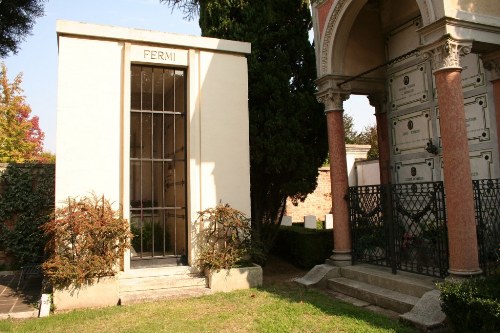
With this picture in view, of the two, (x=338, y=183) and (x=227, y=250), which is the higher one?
(x=338, y=183)

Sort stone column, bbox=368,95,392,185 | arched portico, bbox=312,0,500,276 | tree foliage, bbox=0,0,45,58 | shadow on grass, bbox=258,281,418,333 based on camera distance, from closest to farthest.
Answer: shadow on grass, bbox=258,281,418,333, arched portico, bbox=312,0,500,276, stone column, bbox=368,95,392,185, tree foliage, bbox=0,0,45,58

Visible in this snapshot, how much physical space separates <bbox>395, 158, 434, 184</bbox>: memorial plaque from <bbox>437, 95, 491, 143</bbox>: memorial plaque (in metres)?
1.04

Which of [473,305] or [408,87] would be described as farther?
[408,87]

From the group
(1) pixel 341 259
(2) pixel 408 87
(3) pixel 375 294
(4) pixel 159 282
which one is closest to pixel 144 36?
(4) pixel 159 282

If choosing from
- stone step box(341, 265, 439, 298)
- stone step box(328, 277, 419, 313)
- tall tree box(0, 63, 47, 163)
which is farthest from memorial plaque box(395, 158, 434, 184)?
tall tree box(0, 63, 47, 163)

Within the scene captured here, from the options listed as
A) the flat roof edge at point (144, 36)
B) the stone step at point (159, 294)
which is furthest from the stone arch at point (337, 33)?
the stone step at point (159, 294)

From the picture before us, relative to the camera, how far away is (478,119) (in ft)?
21.9

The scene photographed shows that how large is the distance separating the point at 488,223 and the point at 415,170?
212cm

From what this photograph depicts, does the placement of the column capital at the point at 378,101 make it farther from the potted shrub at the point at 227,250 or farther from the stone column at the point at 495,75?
the potted shrub at the point at 227,250

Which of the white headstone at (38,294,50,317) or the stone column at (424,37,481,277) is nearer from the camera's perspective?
the stone column at (424,37,481,277)

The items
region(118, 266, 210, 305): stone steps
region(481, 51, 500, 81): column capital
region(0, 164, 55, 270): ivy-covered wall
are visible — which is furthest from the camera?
region(0, 164, 55, 270): ivy-covered wall

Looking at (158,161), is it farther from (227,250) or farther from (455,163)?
(455,163)

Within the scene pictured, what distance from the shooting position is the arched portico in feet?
17.4

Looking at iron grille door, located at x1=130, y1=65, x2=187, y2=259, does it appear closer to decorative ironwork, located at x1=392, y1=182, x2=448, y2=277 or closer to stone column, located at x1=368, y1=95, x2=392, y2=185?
decorative ironwork, located at x1=392, y1=182, x2=448, y2=277
